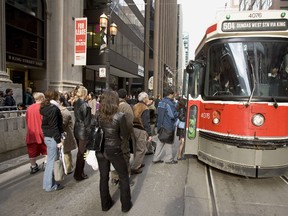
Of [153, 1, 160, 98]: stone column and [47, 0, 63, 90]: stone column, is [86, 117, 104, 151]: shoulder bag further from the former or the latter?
[153, 1, 160, 98]: stone column

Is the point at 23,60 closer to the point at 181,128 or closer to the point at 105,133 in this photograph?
the point at 181,128

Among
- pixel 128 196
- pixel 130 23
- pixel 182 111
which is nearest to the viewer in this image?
pixel 128 196

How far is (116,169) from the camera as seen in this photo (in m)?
4.12

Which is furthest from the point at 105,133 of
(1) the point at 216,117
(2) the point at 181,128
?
(2) the point at 181,128

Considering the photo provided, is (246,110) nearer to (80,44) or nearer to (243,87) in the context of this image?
(243,87)

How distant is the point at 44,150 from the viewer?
20.7ft

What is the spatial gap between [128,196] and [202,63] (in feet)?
10.7

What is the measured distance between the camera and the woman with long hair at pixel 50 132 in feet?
16.4

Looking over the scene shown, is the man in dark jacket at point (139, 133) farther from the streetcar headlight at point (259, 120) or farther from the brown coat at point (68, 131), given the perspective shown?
the streetcar headlight at point (259, 120)

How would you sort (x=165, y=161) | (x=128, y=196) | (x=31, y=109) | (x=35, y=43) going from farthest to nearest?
Answer: (x=35, y=43) < (x=165, y=161) < (x=31, y=109) < (x=128, y=196)

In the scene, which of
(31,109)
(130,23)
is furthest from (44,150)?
(130,23)

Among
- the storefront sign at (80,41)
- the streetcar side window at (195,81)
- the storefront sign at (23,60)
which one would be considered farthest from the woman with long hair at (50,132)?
the storefront sign at (80,41)

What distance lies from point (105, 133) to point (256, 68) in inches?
120

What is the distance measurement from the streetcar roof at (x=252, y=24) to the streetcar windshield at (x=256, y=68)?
0.15 m
